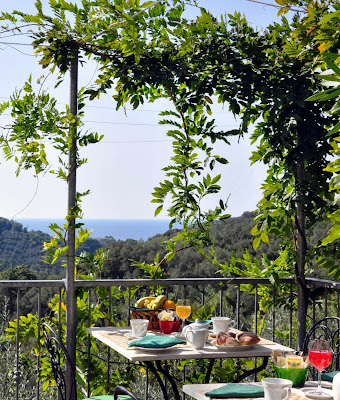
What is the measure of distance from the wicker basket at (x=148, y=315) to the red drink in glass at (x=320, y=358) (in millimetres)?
1205

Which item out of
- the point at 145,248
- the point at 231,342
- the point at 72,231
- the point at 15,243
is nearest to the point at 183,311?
the point at 231,342

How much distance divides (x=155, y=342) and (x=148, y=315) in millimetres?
505

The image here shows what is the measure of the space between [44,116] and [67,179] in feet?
1.38

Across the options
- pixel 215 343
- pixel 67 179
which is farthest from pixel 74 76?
pixel 215 343

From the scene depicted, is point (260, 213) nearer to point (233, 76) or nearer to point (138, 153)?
point (233, 76)

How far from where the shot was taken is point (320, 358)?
7.18ft

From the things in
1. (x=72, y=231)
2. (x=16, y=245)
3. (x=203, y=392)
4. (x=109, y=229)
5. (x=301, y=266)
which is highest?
(x=109, y=229)

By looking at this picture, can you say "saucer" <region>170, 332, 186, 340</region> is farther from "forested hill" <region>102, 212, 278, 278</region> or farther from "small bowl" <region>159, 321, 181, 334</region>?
"forested hill" <region>102, 212, 278, 278</region>

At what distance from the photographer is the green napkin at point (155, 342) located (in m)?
2.70

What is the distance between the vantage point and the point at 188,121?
414 centimetres

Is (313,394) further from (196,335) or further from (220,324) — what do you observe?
(220,324)

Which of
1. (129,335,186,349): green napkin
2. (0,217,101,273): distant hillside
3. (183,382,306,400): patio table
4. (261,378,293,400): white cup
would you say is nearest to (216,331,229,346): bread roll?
(129,335,186,349): green napkin

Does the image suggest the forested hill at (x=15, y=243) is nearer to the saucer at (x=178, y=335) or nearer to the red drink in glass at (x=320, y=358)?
the saucer at (x=178, y=335)

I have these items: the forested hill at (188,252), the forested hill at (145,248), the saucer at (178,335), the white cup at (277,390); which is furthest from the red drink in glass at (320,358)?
the forested hill at (145,248)
